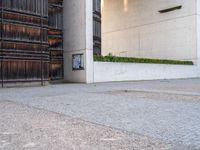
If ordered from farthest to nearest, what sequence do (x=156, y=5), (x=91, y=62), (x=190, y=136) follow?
(x=156, y=5)
(x=91, y=62)
(x=190, y=136)

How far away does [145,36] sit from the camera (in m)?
33.8

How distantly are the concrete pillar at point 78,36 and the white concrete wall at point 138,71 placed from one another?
0.93 metres

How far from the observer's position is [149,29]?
110 ft

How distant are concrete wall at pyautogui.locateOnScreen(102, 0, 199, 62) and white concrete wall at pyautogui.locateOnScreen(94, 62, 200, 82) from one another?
1762mm

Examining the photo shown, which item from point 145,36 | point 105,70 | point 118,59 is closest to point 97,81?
point 105,70

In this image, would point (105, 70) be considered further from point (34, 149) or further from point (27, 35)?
point (34, 149)

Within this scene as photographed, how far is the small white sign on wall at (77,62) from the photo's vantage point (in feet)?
68.7

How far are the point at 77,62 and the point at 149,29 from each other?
14.8 metres

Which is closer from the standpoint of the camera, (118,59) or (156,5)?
(118,59)

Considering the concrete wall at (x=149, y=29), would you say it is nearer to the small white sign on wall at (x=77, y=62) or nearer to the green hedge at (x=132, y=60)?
the green hedge at (x=132, y=60)

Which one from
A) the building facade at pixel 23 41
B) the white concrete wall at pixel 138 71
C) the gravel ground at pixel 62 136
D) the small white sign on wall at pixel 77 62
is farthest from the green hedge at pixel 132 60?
the gravel ground at pixel 62 136

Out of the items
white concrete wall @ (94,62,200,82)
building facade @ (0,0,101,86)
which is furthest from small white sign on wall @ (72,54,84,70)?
building facade @ (0,0,101,86)

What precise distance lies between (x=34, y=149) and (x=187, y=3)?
96.4 feet

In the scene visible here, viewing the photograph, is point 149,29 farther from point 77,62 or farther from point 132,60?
point 77,62
